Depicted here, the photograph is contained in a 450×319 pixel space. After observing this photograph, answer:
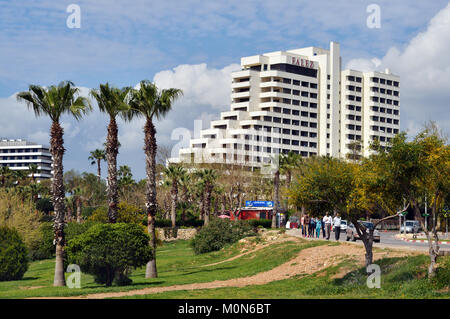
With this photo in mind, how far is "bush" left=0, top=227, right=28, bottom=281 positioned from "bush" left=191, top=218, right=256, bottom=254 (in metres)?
17.7

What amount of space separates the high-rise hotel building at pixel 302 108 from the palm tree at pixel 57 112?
103059 mm

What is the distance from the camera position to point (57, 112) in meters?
35.7

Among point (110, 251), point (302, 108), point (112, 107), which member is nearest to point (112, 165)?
point (112, 107)

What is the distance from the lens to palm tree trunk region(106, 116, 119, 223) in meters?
38.7

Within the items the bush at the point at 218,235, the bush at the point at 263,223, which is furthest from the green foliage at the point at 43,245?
the bush at the point at 263,223

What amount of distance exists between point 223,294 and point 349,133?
5828 inches

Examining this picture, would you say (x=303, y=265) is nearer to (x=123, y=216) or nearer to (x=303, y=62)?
(x=123, y=216)

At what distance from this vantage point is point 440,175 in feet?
78.9

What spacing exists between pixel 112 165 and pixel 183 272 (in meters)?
8.22

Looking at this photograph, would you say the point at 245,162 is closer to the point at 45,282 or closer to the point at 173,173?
the point at 173,173

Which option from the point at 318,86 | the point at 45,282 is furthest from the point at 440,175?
the point at 318,86

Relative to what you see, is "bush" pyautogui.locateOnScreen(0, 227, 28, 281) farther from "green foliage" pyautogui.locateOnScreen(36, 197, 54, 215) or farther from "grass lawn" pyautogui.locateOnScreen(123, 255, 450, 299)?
"green foliage" pyautogui.locateOnScreen(36, 197, 54, 215)

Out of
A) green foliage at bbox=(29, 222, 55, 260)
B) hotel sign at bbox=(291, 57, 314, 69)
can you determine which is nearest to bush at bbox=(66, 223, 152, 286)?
green foliage at bbox=(29, 222, 55, 260)

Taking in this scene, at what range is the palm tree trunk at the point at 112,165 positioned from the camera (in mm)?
38719
